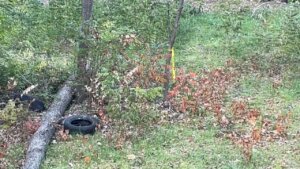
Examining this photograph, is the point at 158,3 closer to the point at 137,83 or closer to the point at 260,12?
the point at 137,83

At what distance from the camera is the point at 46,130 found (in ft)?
23.2

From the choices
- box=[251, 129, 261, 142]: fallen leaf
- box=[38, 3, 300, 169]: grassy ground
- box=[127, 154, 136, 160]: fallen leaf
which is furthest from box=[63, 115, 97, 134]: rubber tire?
box=[251, 129, 261, 142]: fallen leaf

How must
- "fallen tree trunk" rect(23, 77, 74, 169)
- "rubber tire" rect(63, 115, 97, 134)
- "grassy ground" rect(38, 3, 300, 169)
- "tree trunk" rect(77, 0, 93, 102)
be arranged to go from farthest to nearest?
"tree trunk" rect(77, 0, 93, 102), "rubber tire" rect(63, 115, 97, 134), "grassy ground" rect(38, 3, 300, 169), "fallen tree trunk" rect(23, 77, 74, 169)

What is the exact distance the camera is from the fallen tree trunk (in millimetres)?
6321

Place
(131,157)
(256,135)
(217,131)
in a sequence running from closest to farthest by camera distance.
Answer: (131,157), (256,135), (217,131)

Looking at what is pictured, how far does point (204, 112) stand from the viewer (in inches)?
308

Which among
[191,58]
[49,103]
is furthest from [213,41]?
[49,103]

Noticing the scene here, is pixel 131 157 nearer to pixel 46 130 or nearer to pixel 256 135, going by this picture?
pixel 46 130

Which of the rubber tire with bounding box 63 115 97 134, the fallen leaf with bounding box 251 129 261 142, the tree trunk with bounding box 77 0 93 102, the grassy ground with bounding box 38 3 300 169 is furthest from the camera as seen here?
the tree trunk with bounding box 77 0 93 102

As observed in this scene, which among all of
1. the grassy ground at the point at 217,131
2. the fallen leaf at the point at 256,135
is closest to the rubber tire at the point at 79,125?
the grassy ground at the point at 217,131

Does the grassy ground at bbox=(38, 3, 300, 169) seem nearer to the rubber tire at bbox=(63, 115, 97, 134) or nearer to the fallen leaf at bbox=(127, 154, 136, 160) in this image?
the fallen leaf at bbox=(127, 154, 136, 160)

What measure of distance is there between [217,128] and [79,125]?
6.24 ft

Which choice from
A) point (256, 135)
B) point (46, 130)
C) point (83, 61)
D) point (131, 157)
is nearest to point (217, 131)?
point (256, 135)

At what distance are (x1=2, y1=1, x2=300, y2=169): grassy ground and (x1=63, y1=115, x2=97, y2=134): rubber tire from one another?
0.13 m
